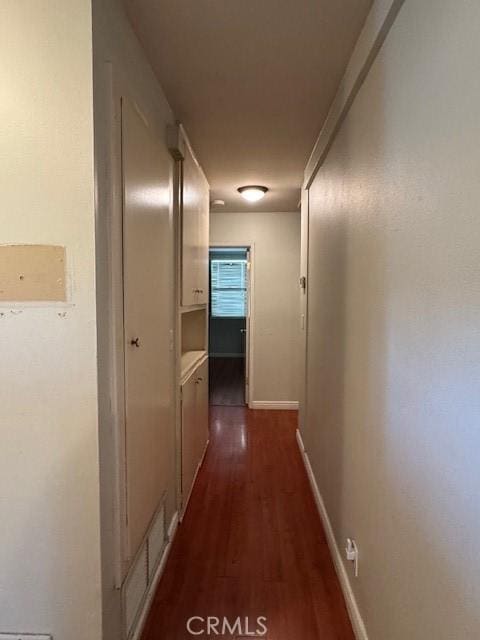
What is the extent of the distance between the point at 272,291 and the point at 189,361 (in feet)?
7.15

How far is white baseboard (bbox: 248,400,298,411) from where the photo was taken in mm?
4945

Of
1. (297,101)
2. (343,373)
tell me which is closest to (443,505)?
(343,373)

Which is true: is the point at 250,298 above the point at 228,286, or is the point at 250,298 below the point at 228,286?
below

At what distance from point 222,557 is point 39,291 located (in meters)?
1.71

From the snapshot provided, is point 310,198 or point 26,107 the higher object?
point 310,198

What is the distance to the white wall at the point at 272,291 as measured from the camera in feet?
16.0

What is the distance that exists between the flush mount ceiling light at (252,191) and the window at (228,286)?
472 centimetres

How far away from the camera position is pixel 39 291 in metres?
1.26

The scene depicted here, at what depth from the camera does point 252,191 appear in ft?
12.4

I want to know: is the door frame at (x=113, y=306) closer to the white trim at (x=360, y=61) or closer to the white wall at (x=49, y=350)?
the white wall at (x=49, y=350)

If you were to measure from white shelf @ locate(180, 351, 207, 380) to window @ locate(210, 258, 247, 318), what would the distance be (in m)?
5.26

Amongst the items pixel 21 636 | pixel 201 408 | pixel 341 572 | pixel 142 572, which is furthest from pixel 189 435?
pixel 21 636

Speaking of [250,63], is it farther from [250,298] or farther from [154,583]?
[250,298]

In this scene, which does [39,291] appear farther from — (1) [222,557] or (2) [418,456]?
(1) [222,557]
